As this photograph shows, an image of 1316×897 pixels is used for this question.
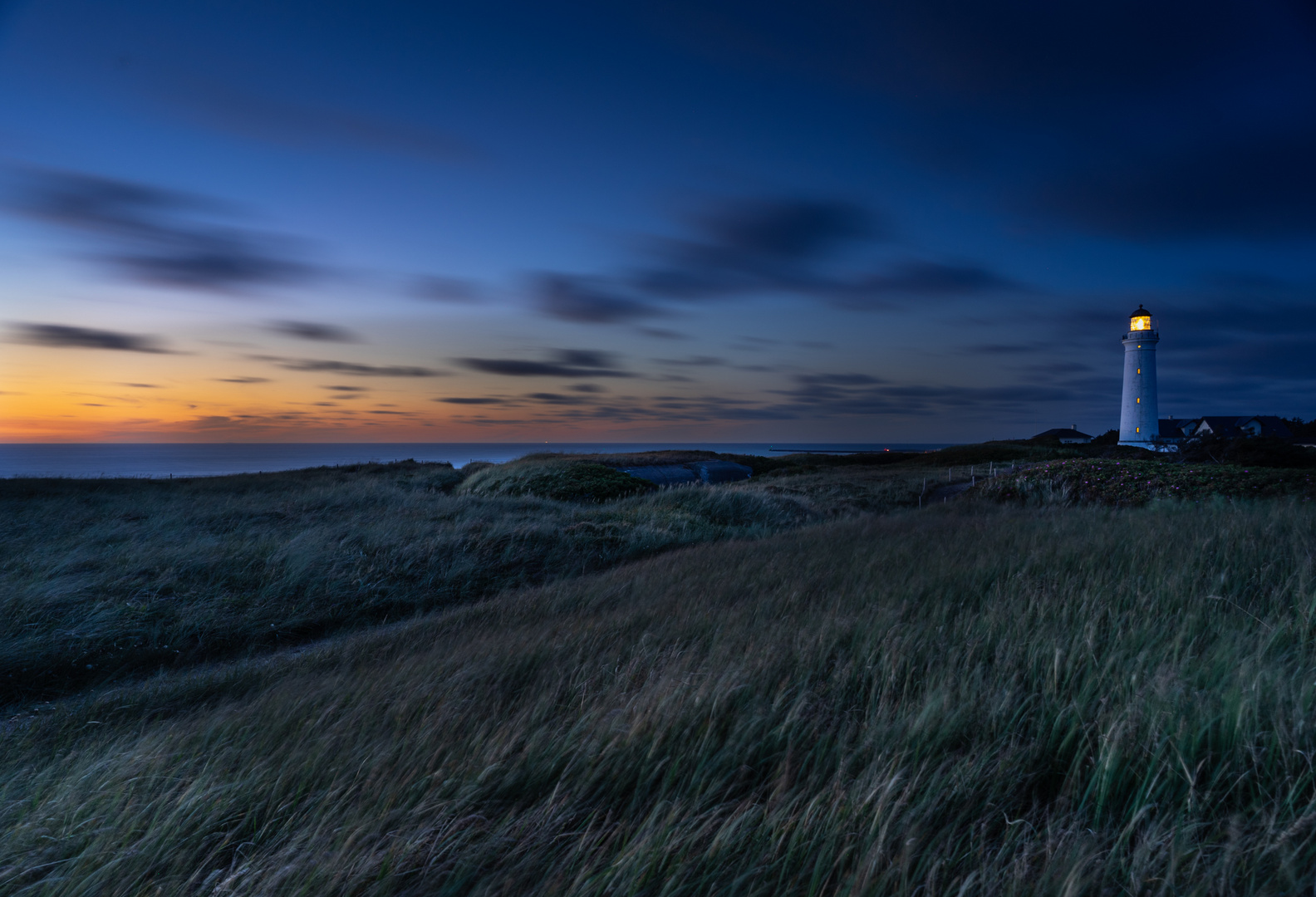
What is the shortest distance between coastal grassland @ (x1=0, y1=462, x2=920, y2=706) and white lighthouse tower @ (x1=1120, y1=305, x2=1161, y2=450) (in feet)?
154

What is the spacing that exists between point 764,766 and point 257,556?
10.7 m

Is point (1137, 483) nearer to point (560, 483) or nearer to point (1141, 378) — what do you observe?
point (560, 483)

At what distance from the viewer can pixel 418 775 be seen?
2.41 meters

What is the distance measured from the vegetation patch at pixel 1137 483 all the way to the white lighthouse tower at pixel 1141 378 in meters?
40.9

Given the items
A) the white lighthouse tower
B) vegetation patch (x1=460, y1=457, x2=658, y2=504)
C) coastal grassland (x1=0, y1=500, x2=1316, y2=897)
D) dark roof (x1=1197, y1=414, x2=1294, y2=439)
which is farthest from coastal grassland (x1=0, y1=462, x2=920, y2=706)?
dark roof (x1=1197, y1=414, x2=1294, y2=439)

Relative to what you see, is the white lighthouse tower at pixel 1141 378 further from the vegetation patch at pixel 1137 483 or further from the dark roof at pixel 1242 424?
the vegetation patch at pixel 1137 483

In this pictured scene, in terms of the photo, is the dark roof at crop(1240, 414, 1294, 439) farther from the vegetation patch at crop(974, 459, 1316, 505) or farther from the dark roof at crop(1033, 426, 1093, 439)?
the vegetation patch at crop(974, 459, 1316, 505)

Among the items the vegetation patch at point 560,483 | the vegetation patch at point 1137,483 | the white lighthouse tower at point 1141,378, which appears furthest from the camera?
the white lighthouse tower at point 1141,378

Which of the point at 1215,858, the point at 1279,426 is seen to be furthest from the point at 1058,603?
the point at 1279,426

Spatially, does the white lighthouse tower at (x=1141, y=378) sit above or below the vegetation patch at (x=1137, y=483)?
above

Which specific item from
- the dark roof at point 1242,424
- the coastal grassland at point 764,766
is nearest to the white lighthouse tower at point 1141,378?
the dark roof at point 1242,424

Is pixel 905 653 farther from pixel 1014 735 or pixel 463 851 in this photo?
pixel 463 851

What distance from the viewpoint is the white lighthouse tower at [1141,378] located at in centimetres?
5059

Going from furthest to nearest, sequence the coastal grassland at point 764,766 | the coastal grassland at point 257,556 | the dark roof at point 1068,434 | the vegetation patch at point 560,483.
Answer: the dark roof at point 1068,434
the vegetation patch at point 560,483
the coastal grassland at point 257,556
the coastal grassland at point 764,766
